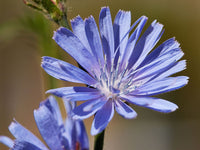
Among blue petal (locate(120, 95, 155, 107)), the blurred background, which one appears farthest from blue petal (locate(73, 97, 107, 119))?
the blurred background

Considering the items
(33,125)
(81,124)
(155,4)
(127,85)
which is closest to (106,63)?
(127,85)

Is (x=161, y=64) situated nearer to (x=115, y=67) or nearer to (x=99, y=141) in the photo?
(x=115, y=67)

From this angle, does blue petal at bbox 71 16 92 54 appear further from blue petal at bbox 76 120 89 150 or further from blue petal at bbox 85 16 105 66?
blue petal at bbox 76 120 89 150

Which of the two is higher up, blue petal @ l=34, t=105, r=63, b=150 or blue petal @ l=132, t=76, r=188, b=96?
blue petal @ l=132, t=76, r=188, b=96

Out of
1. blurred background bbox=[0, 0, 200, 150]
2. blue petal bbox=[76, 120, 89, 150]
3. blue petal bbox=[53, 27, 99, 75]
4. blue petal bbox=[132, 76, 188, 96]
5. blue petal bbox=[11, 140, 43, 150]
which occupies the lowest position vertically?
blue petal bbox=[11, 140, 43, 150]

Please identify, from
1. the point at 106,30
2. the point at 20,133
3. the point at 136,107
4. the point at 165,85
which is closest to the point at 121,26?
the point at 106,30

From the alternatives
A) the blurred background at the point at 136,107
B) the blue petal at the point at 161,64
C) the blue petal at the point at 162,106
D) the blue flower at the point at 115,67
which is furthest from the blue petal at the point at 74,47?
the blurred background at the point at 136,107

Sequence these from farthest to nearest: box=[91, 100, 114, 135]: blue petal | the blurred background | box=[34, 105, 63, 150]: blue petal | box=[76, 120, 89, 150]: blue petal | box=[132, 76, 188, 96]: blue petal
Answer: the blurred background
box=[76, 120, 89, 150]: blue petal
box=[34, 105, 63, 150]: blue petal
box=[132, 76, 188, 96]: blue petal
box=[91, 100, 114, 135]: blue petal

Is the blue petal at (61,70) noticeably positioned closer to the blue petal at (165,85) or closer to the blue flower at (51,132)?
the blue flower at (51,132)

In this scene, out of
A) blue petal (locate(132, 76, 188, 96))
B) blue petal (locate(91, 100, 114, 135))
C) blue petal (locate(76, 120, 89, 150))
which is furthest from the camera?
blue petal (locate(76, 120, 89, 150))
